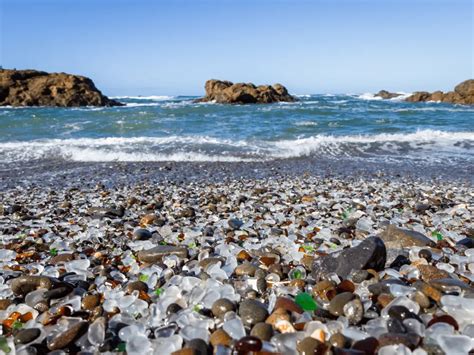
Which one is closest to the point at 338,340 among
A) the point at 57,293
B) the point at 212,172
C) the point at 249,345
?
the point at 249,345

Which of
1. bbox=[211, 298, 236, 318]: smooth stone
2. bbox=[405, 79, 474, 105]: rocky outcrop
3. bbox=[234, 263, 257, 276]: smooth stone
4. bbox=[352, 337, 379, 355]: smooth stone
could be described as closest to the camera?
bbox=[352, 337, 379, 355]: smooth stone

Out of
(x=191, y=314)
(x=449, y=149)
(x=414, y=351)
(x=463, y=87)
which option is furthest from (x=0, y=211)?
(x=463, y=87)

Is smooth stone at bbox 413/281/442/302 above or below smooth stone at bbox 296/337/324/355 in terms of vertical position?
above

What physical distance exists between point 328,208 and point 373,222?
75 cm

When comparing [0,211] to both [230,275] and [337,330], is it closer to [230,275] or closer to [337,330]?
[230,275]

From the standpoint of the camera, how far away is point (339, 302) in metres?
1.78

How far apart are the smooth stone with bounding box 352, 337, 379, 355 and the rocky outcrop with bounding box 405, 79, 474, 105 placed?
4597cm

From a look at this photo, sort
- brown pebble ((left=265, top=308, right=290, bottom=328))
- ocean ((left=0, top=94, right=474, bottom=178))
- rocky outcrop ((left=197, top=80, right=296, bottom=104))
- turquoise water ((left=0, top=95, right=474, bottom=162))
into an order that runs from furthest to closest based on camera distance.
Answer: rocky outcrop ((left=197, top=80, right=296, bottom=104)), turquoise water ((left=0, top=95, right=474, bottom=162)), ocean ((left=0, top=94, right=474, bottom=178)), brown pebble ((left=265, top=308, right=290, bottom=328))

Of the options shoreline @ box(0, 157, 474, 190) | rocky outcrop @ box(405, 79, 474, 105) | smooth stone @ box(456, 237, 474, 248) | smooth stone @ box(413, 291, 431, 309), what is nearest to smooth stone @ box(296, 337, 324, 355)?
smooth stone @ box(413, 291, 431, 309)

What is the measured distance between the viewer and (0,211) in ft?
14.2

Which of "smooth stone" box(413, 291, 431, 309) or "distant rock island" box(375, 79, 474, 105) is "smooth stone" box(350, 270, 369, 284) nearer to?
"smooth stone" box(413, 291, 431, 309)

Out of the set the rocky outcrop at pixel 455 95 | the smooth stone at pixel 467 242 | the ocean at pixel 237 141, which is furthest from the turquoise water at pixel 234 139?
the rocky outcrop at pixel 455 95

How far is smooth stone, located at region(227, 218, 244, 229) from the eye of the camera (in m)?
3.57

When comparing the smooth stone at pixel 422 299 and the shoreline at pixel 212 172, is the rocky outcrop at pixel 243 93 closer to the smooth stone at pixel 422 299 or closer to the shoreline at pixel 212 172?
the shoreline at pixel 212 172
